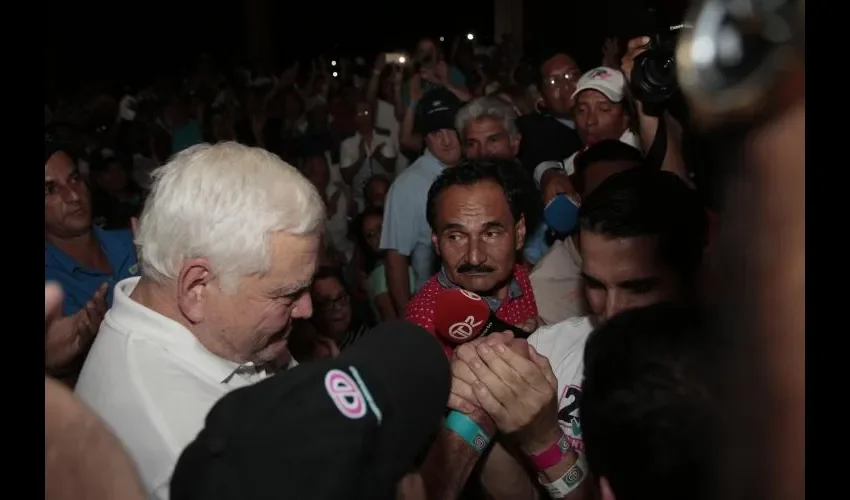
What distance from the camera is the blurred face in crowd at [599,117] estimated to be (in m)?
3.26

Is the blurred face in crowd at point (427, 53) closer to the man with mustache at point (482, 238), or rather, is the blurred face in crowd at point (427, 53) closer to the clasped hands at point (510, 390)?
the man with mustache at point (482, 238)

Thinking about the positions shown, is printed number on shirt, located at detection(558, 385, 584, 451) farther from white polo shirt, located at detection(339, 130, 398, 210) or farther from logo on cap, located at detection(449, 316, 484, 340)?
white polo shirt, located at detection(339, 130, 398, 210)

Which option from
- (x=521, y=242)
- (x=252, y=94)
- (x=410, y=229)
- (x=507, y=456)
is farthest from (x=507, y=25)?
(x=507, y=456)

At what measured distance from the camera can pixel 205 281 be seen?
4.05 ft

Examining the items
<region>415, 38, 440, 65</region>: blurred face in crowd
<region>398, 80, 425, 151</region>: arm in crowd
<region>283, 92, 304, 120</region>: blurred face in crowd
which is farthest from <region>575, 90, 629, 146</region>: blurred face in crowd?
<region>283, 92, 304, 120</region>: blurred face in crowd

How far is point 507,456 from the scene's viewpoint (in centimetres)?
154

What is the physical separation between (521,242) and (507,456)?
91cm

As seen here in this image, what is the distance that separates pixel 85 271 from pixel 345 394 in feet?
6.23

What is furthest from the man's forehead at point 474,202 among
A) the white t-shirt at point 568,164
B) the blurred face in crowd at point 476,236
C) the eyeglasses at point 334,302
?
the eyeglasses at point 334,302

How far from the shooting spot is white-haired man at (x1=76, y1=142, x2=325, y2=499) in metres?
1.18

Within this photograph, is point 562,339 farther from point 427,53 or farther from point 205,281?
point 427,53

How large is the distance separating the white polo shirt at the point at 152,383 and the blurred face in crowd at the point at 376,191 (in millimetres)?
3084

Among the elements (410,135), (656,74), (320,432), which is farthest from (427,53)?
(320,432)

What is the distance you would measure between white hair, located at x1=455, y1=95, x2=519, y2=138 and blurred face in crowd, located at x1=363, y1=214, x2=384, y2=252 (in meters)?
0.81
